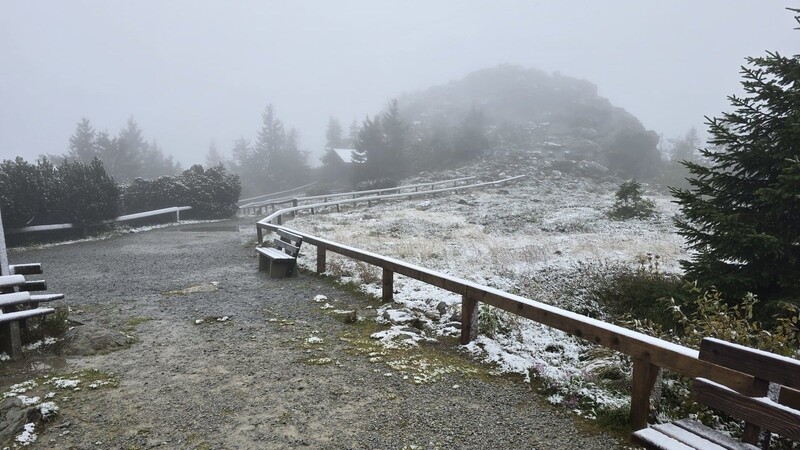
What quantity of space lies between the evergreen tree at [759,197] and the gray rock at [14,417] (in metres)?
8.27

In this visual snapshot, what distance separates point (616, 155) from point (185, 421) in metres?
47.9

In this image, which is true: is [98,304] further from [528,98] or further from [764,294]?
[528,98]

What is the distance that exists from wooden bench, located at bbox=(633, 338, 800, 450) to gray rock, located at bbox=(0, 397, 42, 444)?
492 cm

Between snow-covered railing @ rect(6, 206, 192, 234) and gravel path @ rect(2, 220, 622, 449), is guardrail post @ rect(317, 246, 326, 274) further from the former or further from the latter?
snow-covered railing @ rect(6, 206, 192, 234)

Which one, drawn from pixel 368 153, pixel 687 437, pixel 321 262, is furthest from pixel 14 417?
pixel 368 153

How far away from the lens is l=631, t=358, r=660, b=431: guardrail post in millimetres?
3648

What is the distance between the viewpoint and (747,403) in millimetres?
2668

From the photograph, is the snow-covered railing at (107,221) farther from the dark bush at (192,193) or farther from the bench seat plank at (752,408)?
the bench seat plank at (752,408)

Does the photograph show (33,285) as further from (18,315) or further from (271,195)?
(271,195)

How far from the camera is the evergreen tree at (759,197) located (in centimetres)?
590

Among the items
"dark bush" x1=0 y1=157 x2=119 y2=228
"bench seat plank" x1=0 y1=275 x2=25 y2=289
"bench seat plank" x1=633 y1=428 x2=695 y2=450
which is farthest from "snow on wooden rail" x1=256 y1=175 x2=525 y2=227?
"bench seat plank" x1=633 y1=428 x2=695 y2=450

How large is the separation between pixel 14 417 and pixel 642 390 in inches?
217

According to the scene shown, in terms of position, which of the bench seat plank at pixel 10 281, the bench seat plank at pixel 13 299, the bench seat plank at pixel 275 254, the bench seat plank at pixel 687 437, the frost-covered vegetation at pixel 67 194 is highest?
the frost-covered vegetation at pixel 67 194

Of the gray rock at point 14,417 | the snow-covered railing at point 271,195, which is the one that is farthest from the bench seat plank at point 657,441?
the snow-covered railing at point 271,195
